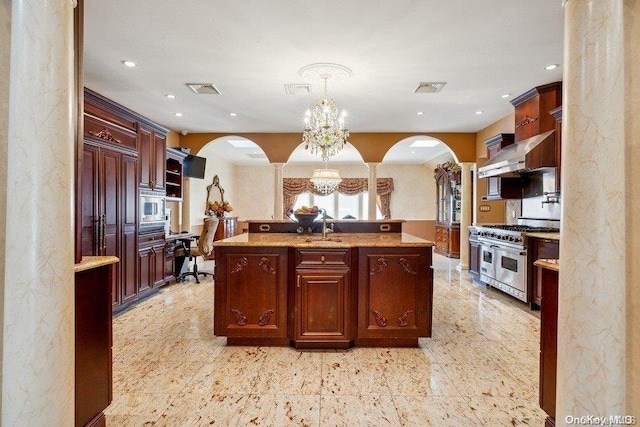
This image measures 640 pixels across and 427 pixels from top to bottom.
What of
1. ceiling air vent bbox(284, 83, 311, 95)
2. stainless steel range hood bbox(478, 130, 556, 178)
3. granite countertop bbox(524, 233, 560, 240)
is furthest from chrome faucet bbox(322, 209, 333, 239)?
stainless steel range hood bbox(478, 130, 556, 178)

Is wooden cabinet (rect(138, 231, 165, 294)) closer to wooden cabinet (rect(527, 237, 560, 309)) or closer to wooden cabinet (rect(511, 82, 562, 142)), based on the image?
wooden cabinet (rect(527, 237, 560, 309))

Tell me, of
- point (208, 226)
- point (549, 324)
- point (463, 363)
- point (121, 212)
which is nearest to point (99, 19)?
point (121, 212)

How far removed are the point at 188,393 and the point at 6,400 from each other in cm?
110

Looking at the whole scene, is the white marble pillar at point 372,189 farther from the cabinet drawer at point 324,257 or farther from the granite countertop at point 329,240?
the cabinet drawer at point 324,257

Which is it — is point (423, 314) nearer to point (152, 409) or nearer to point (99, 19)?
point (152, 409)

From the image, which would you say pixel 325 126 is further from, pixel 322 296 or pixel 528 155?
pixel 528 155

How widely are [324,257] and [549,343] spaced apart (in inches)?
62.1

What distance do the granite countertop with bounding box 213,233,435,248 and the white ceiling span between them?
5.75 feet

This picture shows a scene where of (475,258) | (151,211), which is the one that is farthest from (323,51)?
(475,258)

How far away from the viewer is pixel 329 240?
3211 millimetres

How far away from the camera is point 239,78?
384 cm

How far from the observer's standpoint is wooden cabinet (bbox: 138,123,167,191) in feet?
14.2

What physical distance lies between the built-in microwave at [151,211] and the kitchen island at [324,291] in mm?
2110

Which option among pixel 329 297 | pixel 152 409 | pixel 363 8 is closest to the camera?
pixel 152 409
